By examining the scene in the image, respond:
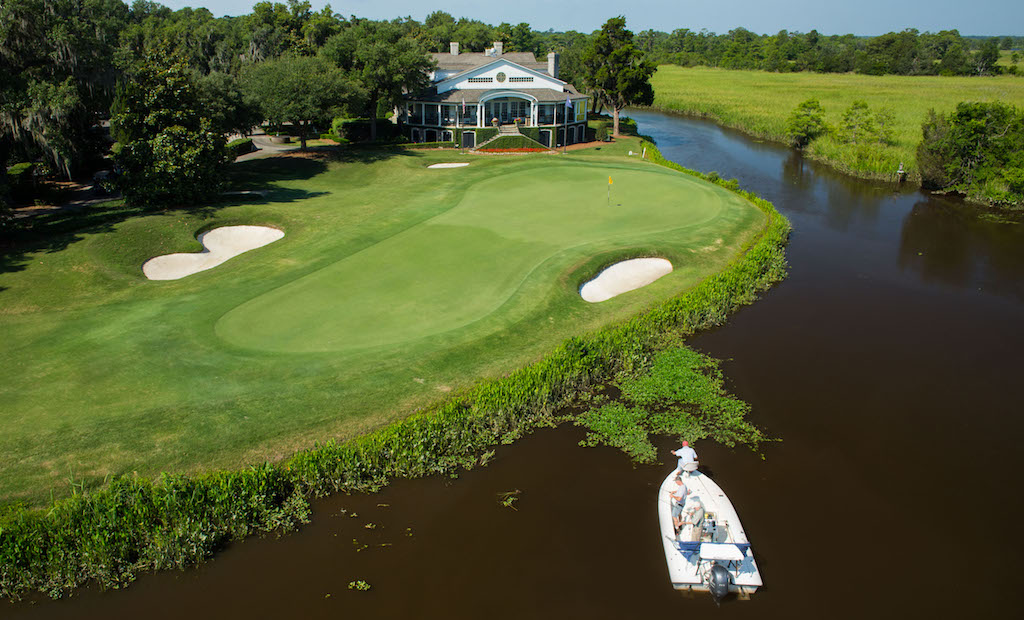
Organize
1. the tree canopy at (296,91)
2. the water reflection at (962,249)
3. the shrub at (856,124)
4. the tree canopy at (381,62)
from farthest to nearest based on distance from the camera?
the shrub at (856,124) < the tree canopy at (381,62) < the tree canopy at (296,91) < the water reflection at (962,249)

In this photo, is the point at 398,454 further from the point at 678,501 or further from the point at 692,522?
the point at 692,522

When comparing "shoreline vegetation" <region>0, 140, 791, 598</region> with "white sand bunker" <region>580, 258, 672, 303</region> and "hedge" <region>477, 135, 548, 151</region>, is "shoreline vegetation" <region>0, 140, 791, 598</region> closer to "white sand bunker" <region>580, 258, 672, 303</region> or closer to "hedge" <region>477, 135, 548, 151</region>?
"white sand bunker" <region>580, 258, 672, 303</region>

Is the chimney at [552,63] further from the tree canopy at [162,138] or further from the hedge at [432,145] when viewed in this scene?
the tree canopy at [162,138]

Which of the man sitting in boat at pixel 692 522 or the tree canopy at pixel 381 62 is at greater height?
the tree canopy at pixel 381 62

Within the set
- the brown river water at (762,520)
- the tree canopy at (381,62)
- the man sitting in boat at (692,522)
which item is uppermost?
the tree canopy at (381,62)

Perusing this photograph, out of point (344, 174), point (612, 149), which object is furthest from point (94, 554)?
point (612, 149)

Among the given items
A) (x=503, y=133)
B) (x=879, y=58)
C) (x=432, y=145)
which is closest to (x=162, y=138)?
(x=432, y=145)

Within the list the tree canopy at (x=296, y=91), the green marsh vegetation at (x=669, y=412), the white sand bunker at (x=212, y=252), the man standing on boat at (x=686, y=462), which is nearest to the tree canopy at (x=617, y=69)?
the tree canopy at (x=296, y=91)

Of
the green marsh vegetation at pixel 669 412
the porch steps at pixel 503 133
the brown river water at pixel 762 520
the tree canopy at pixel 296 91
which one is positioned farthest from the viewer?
the porch steps at pixel 503 133
